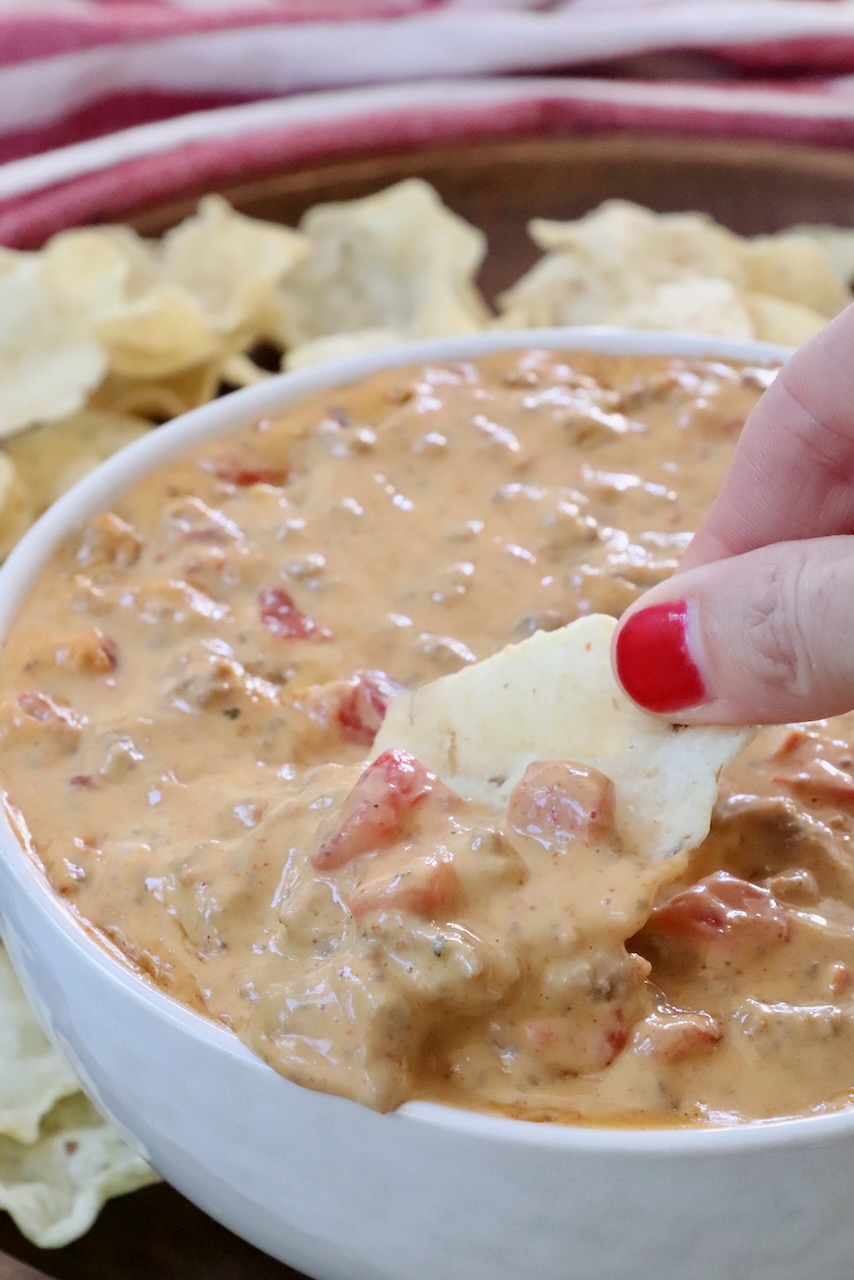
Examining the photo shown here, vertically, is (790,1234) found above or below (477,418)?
below

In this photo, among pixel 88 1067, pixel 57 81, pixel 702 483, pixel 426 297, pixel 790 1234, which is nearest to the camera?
pixel 790 1234

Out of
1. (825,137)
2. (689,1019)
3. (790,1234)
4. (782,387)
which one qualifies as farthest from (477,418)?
(825,137)

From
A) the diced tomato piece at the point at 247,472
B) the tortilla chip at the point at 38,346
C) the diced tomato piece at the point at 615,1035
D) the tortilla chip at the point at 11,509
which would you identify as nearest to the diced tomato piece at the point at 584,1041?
the diced tomato piece at the point at 615,1035

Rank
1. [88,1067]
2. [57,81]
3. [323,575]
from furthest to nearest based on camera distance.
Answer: [57,81]
[323,575]
[88,1067]

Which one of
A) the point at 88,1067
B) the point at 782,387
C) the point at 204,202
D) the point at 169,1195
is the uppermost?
the point at 782,387

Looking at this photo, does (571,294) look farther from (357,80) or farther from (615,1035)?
(615,1035)

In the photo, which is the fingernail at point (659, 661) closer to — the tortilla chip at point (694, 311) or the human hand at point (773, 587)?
the human hand at point (773, 587)

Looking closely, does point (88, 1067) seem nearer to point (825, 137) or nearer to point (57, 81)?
point (57, 81)
